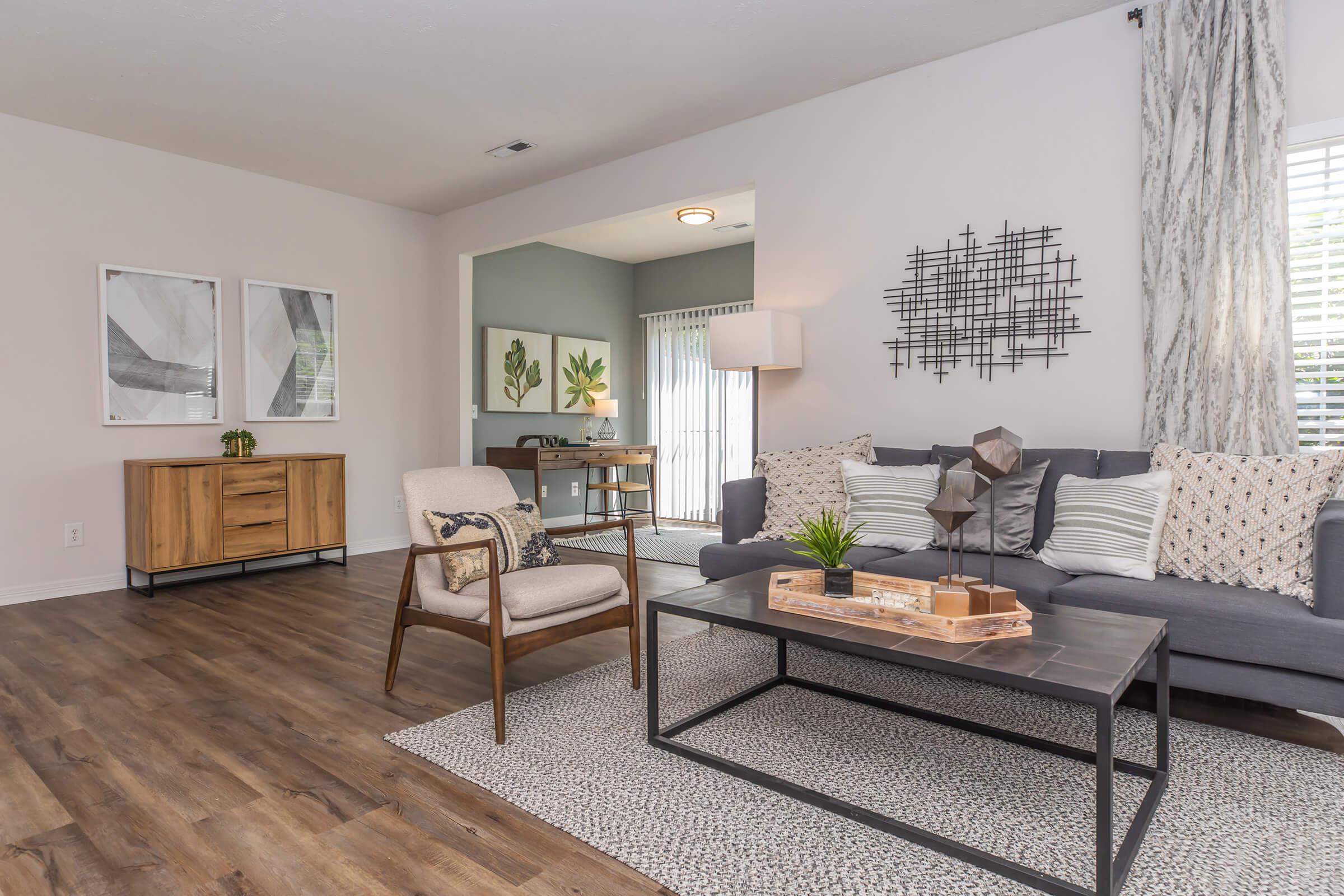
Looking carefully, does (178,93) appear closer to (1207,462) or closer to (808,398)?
(808,398)

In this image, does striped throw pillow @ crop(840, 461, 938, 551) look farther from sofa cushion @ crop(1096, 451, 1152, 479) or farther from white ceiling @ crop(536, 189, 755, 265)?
white ceiling @ crop(536, 189, 755, 265)

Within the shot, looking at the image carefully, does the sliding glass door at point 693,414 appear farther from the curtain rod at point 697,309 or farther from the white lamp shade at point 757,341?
the white lamp shade at point 757,341

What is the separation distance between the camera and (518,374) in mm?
6914

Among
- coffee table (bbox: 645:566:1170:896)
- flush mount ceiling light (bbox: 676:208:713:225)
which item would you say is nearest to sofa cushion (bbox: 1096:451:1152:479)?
coffee table (bbox: 645:566:1170:896)

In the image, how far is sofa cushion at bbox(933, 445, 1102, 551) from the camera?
3.04m

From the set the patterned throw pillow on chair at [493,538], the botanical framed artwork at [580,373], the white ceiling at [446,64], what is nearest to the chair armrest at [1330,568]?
the white ceiling at [446,64]

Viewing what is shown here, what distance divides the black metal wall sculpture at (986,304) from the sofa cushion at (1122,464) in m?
0.55

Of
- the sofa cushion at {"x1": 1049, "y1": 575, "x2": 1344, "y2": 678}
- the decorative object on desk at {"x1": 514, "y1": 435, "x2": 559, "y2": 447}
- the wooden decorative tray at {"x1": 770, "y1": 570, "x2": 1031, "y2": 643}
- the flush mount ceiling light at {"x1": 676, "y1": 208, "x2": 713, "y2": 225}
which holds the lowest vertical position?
the sofa cushion at {"x1": 1049, "y1": 575, "x2": 1344, "y2": 678}

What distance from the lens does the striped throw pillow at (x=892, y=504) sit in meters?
3.22

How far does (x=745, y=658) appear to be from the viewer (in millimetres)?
3180

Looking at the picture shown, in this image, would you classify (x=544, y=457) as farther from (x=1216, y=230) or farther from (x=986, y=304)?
(x=1216, y=230)

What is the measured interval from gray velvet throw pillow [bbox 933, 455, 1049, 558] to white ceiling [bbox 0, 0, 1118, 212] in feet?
6.57

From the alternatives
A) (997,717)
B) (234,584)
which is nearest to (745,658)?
(997,717)

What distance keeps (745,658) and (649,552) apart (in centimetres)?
255
